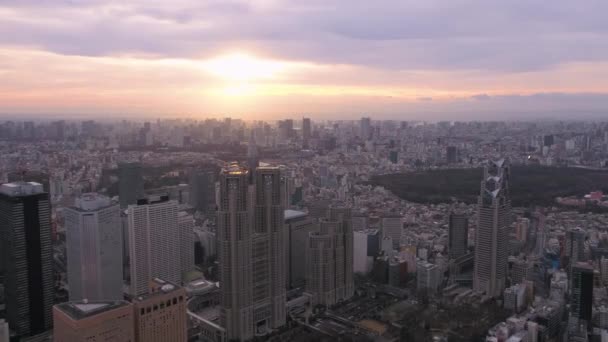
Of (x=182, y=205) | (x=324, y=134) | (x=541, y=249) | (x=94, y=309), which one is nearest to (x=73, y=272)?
(x=94, y=309)

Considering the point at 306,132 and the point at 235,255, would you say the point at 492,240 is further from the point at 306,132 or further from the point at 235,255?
the point at 306,132

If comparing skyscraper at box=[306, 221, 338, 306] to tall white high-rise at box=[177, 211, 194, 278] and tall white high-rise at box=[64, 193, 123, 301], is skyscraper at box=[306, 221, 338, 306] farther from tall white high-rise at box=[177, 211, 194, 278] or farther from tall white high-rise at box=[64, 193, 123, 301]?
tall white high-rise at box=[64, 193, 123, 301]

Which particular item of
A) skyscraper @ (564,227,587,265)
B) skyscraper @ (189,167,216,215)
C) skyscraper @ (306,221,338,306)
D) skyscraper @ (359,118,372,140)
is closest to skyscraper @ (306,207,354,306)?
skyscraper @ (306,221,338,306)

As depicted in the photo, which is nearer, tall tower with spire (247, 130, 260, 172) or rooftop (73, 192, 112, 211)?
rooftop (73, 192, 112, 211)

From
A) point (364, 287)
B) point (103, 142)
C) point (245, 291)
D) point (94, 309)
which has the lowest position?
point (364, 287)

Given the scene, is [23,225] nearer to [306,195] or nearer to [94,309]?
[94,309]
